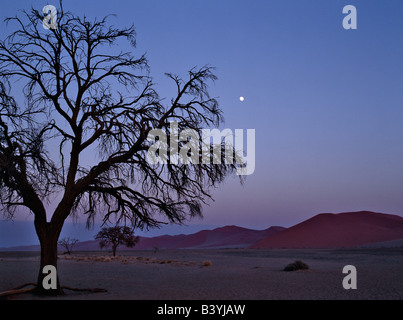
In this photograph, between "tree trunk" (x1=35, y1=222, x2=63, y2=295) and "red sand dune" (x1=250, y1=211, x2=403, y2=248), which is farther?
"red sand dune" (x1=250, y1=211, x2=403, y2=248)

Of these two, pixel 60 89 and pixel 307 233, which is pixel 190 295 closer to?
pixel 60 89

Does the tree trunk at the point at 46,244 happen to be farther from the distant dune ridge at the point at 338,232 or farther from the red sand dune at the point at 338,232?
the red sand dune at the point at 338,232

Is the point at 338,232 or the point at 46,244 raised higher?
the point at 46,244

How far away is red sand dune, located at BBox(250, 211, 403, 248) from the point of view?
4747 inches

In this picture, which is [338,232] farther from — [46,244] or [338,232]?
[46,244]

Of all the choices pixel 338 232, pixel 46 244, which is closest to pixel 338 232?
pixel 338 232

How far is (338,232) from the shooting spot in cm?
13425

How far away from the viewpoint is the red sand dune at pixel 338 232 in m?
121

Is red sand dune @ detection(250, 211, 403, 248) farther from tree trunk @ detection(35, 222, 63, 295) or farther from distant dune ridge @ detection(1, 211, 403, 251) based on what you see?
tree trunk @ detection(35, 222, 63, 295)

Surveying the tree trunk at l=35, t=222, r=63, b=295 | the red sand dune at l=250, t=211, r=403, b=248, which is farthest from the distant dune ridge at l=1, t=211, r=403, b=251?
the tree trunk at l=35, t=222, r=63, b=295

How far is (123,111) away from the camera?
→ 13312 millimetres

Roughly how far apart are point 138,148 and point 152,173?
0.94 meters

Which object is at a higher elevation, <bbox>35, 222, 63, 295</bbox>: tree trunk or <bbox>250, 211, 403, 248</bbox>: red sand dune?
<bbox>35, 222, 63, 295</bbox>: tree trunk
